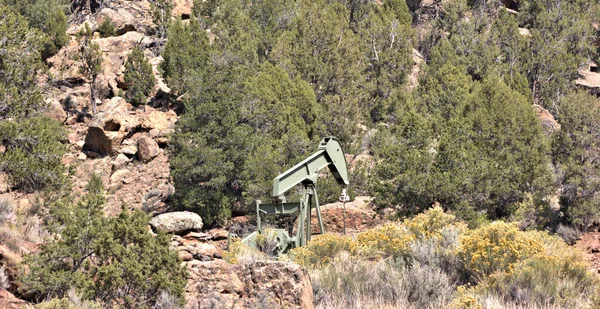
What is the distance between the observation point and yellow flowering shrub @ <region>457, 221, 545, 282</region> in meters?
10.0

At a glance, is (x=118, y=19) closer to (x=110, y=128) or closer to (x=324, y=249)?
(x=110, y=128)

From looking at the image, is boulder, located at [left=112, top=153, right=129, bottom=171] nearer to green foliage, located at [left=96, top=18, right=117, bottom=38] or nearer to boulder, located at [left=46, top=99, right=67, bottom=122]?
boulder, located at [left=46, top=99, right=67, bottom=122]

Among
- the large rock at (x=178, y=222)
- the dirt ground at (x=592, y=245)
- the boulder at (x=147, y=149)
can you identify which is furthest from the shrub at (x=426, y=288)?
the boulder at (x=147, y=149)

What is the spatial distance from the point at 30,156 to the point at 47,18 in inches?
1219

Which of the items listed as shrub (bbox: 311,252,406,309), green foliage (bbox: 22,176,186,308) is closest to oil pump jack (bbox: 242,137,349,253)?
shrub (bbox: 311,252,406,309)

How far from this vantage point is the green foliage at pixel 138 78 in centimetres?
4091

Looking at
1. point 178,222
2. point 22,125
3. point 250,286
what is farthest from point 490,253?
point 178,222

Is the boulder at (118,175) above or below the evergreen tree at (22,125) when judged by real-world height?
below

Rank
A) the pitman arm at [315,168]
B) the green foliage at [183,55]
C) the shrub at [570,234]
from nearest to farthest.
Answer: the pitman arm at [315,168] → the shrub at [570,234] → the green foliage at [183,55]

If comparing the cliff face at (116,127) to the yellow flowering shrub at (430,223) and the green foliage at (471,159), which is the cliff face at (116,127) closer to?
the green foliage at (471,159)

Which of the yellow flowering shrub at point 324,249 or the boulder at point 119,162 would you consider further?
the boulder at point 119,162

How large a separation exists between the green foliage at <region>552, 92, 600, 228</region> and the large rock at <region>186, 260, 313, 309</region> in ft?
74.8

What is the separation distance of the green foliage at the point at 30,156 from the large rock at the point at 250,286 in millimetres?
10844

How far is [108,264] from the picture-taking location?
8812 mm
